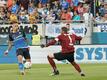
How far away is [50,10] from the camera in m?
32.5

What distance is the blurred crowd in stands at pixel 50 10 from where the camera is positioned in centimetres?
3099

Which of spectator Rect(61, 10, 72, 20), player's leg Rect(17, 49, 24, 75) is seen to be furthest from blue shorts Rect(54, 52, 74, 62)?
spectator Rect(61, 10, 72, 20)

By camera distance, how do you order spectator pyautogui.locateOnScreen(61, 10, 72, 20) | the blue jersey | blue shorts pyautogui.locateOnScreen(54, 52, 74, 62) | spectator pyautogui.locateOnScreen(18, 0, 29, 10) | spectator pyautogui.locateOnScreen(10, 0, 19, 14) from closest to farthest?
blue shorts pyautogui.locateOnScreen(54, 52, 74, 62) < the blue jersey < spectator pyautogui.locateOnScreen(61, 10, 72, 20) < spectator pyautogui.locateOnScreen(10, 0, 19, 14) < spectator pyautogui.locateOnScreen(18, 0, 29, 10)

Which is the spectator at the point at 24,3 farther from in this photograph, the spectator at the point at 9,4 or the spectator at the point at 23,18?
the spectator at the point at 23,18

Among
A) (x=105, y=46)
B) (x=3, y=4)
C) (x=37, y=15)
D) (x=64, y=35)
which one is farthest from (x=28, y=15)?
(x=64, y=35)

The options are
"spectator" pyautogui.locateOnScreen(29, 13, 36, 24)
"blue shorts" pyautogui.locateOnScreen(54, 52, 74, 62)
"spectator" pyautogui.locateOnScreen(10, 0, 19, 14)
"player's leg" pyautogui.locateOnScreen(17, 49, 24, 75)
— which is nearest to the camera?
"blue shorts" pyautogui.locateOnScreen(54, 52, 74, 62)

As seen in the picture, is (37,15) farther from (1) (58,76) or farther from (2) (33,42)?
(1) (58,76)

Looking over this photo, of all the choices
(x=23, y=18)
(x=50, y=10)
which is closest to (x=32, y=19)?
(x=23, y=18)

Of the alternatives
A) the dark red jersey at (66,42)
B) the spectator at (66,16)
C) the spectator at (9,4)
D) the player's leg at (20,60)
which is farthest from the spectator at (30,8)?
the dark red jersey at (66,42)

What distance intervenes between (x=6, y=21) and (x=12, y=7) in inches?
110

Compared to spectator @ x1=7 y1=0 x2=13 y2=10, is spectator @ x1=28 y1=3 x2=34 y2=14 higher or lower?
spectator @ x1=7 y1=0 x2=13 y2=10

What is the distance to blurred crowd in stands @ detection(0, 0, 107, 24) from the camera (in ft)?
102

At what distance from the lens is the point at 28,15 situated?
1241 inches

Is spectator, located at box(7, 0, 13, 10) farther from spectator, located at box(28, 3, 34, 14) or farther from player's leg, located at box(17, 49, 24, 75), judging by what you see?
player's leg, located at box(17, 49, 24, 75)
